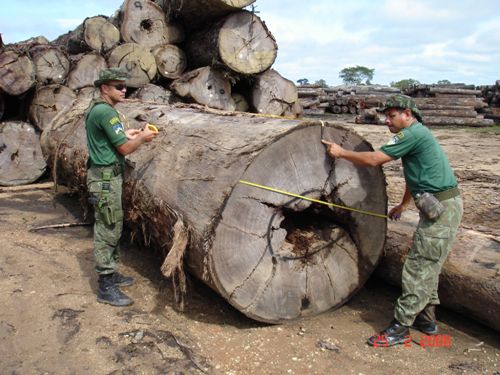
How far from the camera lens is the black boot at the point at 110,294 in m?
3.70

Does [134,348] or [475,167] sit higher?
[475,167]

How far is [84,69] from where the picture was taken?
794 centimetres


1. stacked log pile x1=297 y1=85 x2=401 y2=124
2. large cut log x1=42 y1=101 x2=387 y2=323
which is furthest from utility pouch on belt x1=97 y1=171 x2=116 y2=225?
stacked log pile x1=297 y1=85 x2=401 y2=124

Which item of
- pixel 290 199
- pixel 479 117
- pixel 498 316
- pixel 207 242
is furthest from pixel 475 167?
pixel 479 117

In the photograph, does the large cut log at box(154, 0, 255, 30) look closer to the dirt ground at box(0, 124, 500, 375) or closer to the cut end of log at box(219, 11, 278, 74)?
the cut end of log at box(219, 11, 278, 74)

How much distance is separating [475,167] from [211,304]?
6.51 metres

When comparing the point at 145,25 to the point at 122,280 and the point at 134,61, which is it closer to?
the point at 134,61

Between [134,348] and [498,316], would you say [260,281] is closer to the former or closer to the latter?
[134,348]

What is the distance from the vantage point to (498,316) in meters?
3.28

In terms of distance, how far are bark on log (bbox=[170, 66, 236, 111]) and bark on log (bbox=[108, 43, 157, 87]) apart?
1.69 ft

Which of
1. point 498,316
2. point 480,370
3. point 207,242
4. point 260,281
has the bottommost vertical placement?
point 480,370

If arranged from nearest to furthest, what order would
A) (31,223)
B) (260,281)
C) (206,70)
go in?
(260,281)
(31,223)
(206,70)

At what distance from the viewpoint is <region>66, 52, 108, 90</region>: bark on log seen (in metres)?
7.89
